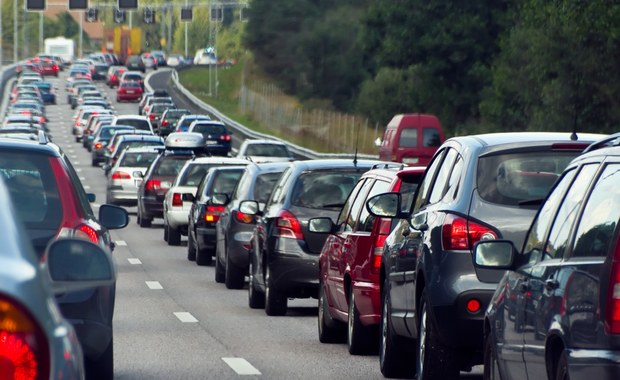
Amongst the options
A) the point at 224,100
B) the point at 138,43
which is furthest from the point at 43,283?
the point at 138,43

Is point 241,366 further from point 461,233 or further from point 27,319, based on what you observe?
point 27,319

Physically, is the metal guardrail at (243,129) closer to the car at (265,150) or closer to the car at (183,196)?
the car at (265,150)

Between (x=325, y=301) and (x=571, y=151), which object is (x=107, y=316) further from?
(x=325, y=301)

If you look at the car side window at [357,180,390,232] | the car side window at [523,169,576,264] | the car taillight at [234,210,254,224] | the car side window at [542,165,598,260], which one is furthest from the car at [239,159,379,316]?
the car side window at [542,165,598,260]

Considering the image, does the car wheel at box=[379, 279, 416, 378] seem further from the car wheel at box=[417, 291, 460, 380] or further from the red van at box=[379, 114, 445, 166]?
the red van at box=[379, 114, 445, 166]

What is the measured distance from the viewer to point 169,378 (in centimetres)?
1165

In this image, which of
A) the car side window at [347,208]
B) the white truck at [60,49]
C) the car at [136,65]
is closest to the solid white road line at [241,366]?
the car side window at [347,208]

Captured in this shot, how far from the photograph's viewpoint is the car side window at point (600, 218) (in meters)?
6.31

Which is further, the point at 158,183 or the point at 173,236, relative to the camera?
the point at 158,183

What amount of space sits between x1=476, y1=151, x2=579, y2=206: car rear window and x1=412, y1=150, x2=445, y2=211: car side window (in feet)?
3.00

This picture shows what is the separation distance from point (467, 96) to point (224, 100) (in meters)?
33.8

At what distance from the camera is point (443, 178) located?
35.5 ft

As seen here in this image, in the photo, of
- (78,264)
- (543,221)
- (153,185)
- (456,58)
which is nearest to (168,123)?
(456,58)

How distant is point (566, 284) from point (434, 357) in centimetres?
373
